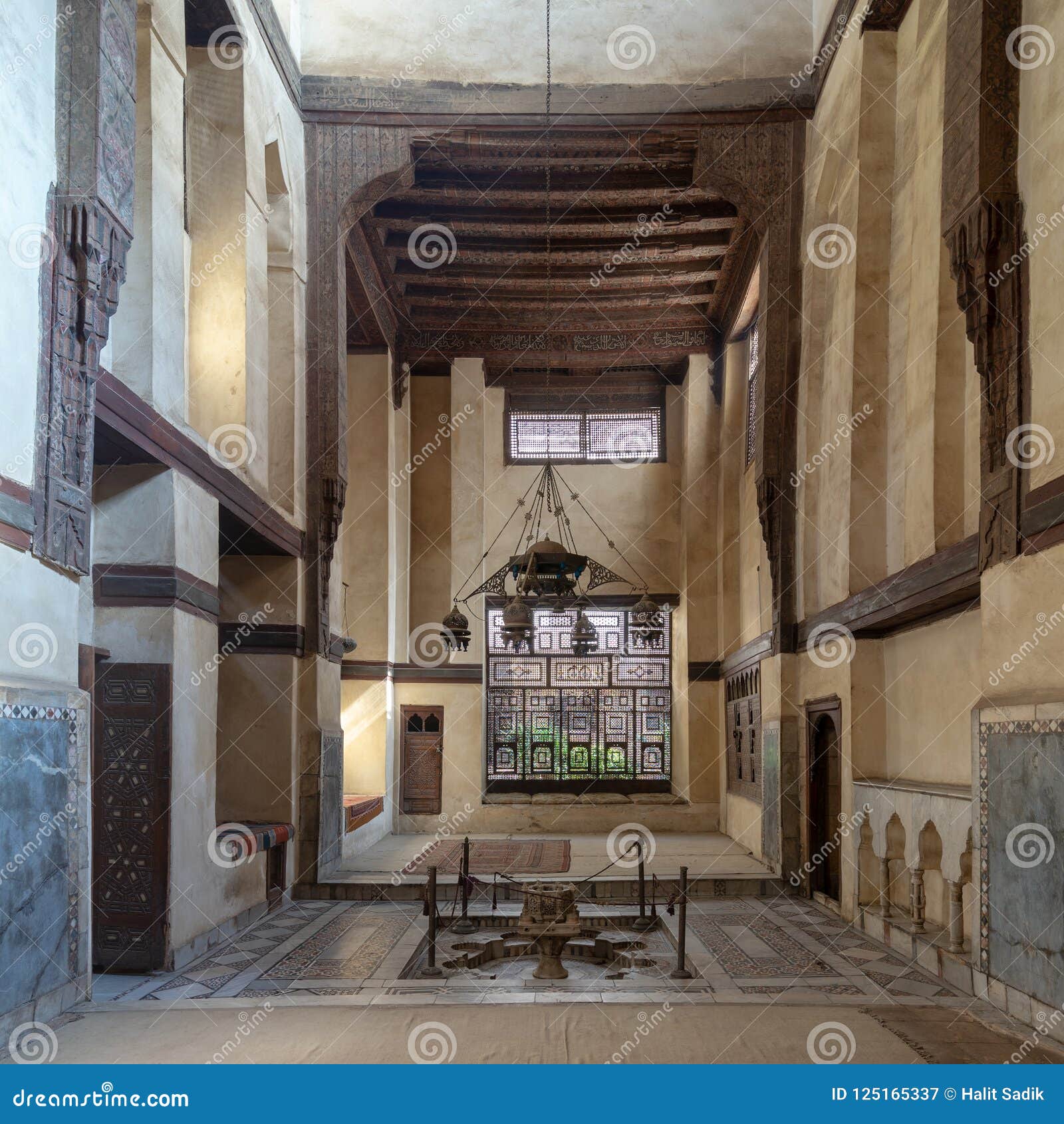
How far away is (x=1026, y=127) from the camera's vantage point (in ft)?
18.6

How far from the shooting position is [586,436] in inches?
638

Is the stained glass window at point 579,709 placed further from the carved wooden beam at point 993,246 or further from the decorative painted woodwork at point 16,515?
the decorative painted woodwork at point 16,515

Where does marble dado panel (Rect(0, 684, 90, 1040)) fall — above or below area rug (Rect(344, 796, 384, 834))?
above

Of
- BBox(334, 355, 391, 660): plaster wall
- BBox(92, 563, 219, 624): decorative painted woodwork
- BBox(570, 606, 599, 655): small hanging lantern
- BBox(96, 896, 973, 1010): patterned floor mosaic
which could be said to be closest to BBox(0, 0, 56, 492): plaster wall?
BBox(92, 563, 219, 624): decorative painted woodwork

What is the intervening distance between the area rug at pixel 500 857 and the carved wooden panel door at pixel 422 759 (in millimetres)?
1391

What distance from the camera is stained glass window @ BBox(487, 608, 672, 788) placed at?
15328 millimetres

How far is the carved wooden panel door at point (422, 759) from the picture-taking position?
584 inches

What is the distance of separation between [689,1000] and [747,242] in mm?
8896

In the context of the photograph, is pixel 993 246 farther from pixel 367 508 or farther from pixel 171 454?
pixel 367 508

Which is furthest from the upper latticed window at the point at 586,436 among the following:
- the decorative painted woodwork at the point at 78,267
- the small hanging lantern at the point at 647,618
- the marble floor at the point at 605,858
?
the decorative painted woodwork at the point at 78,267

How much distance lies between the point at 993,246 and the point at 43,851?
5.37 metres

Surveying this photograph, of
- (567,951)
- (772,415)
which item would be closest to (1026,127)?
(772,415)

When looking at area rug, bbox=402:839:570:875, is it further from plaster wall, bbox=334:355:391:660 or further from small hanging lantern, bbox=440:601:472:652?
plaster wall, bbox=334:355:391:660

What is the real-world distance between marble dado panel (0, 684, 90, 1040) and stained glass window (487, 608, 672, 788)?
10.1 m
